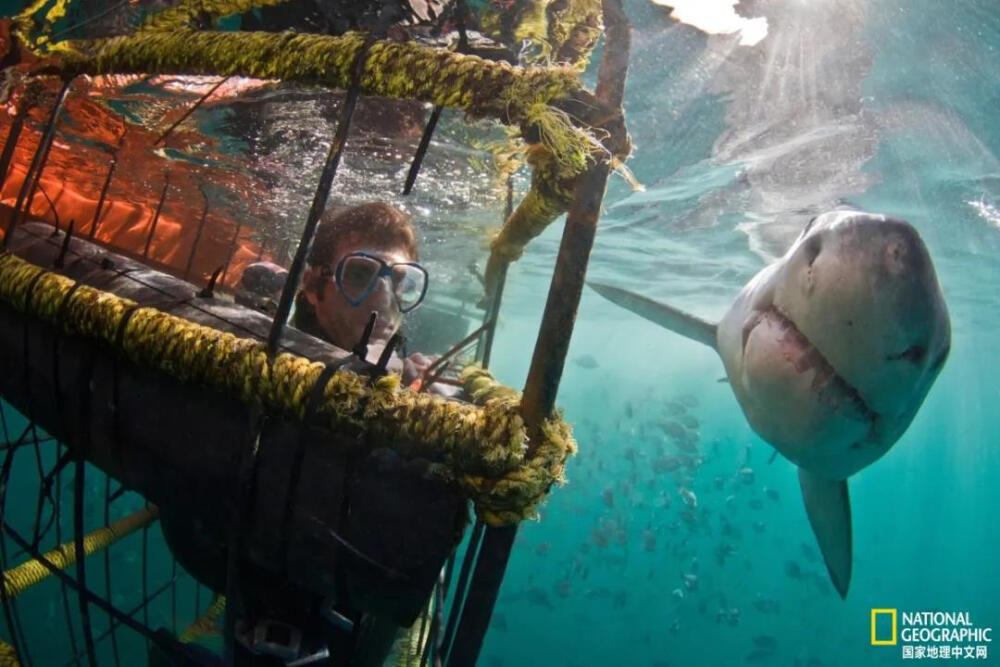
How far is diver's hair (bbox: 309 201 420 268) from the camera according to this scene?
338 cm

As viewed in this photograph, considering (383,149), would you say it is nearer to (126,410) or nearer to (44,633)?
(126,410)

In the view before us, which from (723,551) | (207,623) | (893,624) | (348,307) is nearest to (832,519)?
(348,307)

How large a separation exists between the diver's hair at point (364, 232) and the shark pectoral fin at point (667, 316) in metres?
2.24

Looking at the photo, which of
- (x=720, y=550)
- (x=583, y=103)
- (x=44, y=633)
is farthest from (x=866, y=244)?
(x=44, y=633)

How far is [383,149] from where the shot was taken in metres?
9.24

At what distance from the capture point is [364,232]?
3.39 m

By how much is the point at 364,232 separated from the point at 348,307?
0.59 m

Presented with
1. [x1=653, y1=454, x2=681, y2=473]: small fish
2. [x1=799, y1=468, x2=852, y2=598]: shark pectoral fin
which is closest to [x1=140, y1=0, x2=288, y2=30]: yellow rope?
[x1=799, y1=468, x2=852, y2=598]: shark pectoral fin

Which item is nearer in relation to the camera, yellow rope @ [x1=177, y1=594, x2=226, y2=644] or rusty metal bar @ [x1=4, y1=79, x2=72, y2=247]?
rusty metal bar @ [x1=4, y1=79, x2=72, y2=247]

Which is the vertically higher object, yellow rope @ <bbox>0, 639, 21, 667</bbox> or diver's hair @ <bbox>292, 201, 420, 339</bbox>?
diver's hair @ <bbox>292, 201, 420, 339</bbox>

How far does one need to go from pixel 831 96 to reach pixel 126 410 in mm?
11309

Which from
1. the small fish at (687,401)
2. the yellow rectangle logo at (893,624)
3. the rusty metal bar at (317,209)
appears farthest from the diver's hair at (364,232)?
the small fish at (687,401)

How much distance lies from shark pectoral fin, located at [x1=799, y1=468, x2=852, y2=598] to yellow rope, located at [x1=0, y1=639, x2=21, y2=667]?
509 centimetres

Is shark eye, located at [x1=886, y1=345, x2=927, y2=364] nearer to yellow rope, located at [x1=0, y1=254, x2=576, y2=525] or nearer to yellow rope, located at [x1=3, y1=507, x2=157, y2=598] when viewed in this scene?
yellow rope, located at [x1=0, y1=254, x2=576, y2=525]
